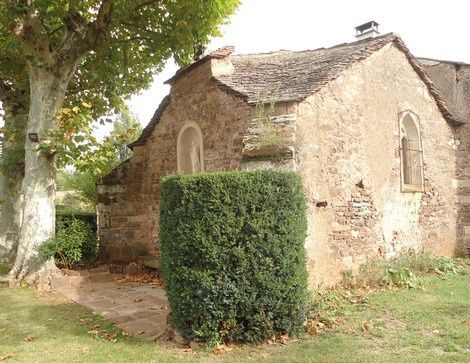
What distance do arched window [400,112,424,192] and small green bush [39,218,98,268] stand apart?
319 inches

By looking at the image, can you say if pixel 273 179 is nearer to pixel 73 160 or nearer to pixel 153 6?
pixel 73 160

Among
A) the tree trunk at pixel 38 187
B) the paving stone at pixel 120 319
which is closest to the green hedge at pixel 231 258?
the paving stone at pixel 120 319

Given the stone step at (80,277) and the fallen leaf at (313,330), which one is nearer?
the fallen leaf at (313,330)

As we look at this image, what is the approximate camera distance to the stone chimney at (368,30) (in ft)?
35.1

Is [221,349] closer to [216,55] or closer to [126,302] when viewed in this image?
[126,302]

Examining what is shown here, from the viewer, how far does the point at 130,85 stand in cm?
1177

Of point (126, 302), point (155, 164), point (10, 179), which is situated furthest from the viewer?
point (10, 179)

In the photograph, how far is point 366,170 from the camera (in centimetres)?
787

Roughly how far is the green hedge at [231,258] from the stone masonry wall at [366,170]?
Result: 1.85 meters

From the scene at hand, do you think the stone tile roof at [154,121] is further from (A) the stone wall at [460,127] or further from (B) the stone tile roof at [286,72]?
(A) the stone wall at [460,127]

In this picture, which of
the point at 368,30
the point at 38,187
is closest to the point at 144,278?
the point at 38,187

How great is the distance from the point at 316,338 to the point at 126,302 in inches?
142

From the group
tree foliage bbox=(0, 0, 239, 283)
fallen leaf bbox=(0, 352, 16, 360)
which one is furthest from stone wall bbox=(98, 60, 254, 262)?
fallen leaf bbox=(0, 352, 16, 360)

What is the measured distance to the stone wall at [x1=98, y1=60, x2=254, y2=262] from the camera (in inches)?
318
